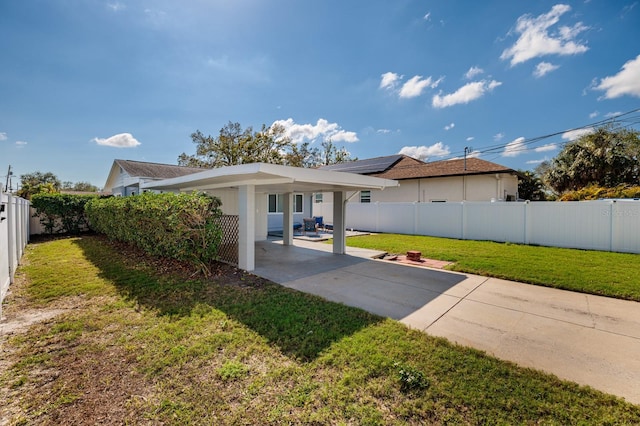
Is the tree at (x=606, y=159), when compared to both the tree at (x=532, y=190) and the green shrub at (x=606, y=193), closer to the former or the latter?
the green shrub at (x=606, y=193)

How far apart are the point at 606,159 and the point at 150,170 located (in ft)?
101

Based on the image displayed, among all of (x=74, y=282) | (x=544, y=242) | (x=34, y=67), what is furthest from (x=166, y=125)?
(x=544, y=242)

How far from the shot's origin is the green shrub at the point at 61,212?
1357 centimetres

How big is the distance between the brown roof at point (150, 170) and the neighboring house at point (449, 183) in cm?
988

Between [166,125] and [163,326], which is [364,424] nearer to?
[163,326]

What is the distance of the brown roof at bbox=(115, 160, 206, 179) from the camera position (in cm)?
1555

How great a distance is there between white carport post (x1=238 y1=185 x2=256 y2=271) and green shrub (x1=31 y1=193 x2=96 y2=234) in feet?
39.6

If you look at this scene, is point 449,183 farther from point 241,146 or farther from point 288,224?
point 241,146

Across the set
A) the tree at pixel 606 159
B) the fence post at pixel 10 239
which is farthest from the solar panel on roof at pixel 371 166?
the fence post at pixel 10 239

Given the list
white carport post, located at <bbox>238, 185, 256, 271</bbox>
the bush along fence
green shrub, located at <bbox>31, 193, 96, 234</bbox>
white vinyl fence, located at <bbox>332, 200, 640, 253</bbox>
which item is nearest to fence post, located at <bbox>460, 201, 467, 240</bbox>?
white vinyl fence, located at <bbox>332, 200, 640, 253</bbox>

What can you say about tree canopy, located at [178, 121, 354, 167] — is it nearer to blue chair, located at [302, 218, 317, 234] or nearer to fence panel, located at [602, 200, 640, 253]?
blue chair, located at [302, 218, 317, 234]

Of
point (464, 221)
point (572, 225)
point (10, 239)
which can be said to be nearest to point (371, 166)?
point (464, 221)

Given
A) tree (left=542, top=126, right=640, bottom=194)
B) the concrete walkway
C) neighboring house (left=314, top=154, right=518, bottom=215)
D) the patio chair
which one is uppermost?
tree (left=542, top=126, right=640, bottom=194)

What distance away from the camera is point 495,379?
2.76 meters
